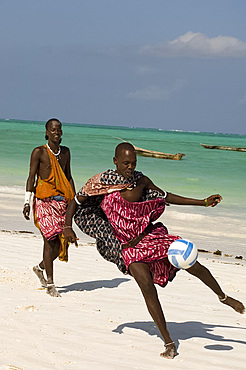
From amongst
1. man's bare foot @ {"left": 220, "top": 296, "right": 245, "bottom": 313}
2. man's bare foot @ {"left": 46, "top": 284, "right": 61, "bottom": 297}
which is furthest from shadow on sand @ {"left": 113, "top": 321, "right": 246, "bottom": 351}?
man's bare foot @ {"left": 46, "top": 284, "right": 61, "bottom": 297}

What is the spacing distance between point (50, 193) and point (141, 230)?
77.5 inches

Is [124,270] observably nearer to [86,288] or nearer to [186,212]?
[86,288]

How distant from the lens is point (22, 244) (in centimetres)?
913

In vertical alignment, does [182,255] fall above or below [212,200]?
below

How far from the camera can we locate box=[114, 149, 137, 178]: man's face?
4768 millimetres

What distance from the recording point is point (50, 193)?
653 centimetres

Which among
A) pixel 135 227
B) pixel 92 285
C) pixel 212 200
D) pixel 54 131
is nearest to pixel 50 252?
pixel 92 285

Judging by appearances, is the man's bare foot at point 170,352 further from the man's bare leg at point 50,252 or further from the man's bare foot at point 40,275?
the man's bare foot at point 40,275

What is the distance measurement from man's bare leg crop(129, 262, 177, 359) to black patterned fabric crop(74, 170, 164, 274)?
11.7 inches

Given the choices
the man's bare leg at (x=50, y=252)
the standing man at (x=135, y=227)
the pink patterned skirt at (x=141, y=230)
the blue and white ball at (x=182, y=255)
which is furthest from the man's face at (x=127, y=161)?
the man's bare leg at (x=50, y=252)

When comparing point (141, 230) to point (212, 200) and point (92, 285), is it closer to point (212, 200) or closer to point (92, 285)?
point (212, 200)

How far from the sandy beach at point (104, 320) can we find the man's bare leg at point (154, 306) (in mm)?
90

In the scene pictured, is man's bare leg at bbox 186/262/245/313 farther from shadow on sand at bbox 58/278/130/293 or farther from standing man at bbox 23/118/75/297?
shadow on sand at bbox 58/278/130/293

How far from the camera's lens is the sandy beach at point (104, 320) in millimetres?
4473
